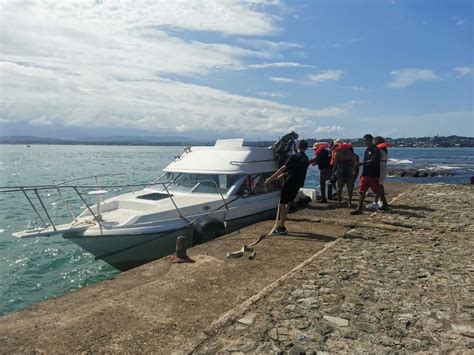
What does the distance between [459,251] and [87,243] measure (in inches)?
280

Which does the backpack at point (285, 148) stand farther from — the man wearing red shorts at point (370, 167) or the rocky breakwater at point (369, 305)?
the rocky breakwater at point (369, 305)

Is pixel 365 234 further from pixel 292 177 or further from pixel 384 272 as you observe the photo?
pixel 384 272

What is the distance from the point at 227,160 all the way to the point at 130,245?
13.2 ft

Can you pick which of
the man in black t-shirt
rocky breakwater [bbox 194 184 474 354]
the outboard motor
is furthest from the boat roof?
rocky breakwater [bbox 194 184 474 354]

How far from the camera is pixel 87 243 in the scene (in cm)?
832

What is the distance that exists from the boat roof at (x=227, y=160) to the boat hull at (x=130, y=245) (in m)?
2.54

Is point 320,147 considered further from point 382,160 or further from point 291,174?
point 291,174

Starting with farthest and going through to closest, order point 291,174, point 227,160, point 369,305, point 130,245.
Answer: point 227,160 < point 130,245 < point 291,174 < point 369,305

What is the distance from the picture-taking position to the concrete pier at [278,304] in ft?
12.8

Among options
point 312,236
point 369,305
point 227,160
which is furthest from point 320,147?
point 369,305

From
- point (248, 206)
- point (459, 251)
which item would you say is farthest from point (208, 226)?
point (459, 251)

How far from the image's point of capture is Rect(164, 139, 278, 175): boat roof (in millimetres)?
11041

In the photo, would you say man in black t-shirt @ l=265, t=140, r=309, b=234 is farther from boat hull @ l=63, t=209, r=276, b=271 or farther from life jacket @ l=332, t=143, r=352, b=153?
life jacket @ l=332, t=143, r=352, b=153

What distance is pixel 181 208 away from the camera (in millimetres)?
9266
